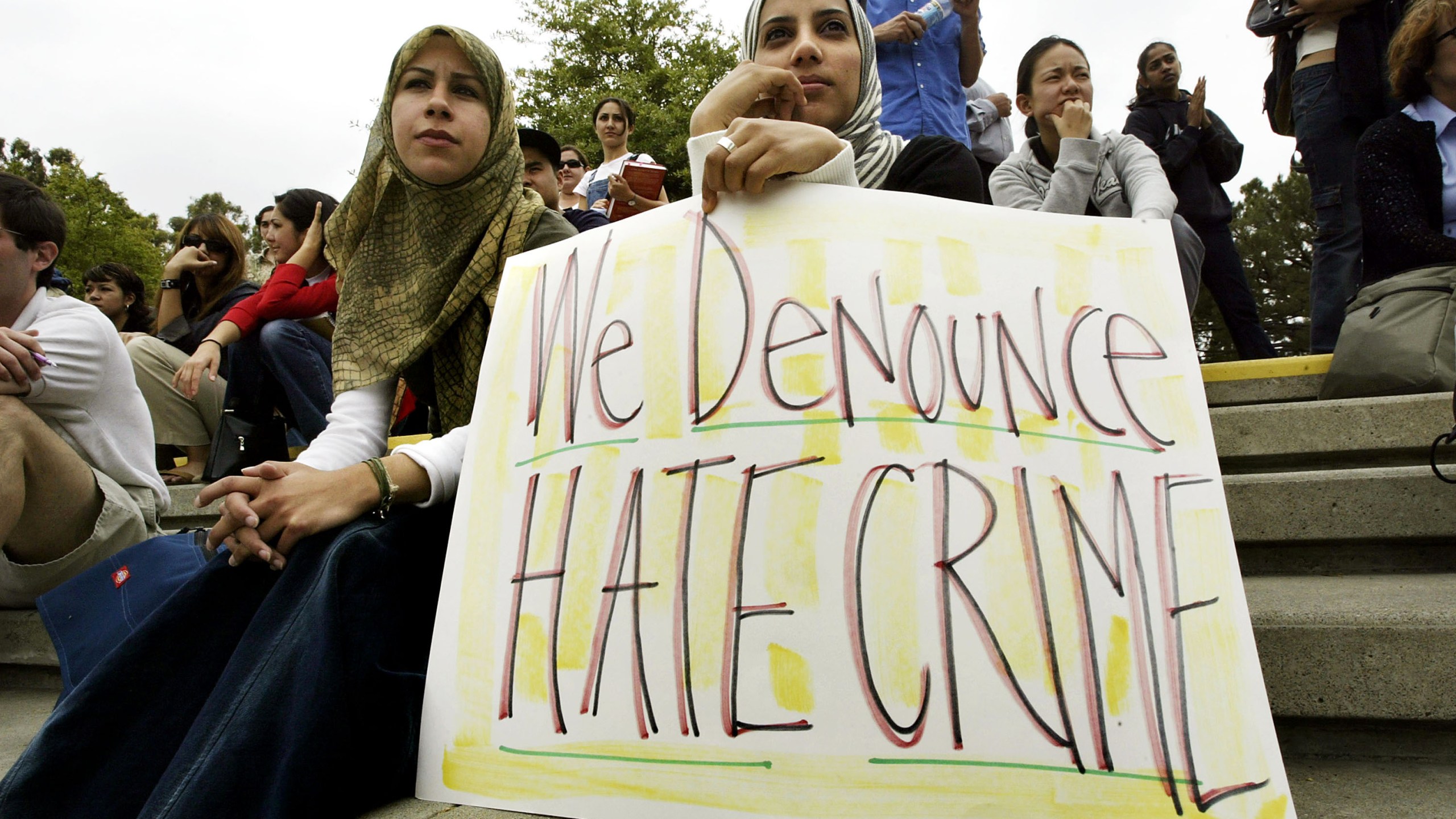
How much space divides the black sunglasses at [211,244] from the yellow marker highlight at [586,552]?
3.98 m

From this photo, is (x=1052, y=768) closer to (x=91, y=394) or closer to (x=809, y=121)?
(x=809, y=121)

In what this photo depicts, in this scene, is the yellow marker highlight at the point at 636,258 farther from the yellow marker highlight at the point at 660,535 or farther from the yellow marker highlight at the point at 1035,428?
the yellow marker highlight at the point at 1035,428

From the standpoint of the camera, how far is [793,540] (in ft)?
2.73

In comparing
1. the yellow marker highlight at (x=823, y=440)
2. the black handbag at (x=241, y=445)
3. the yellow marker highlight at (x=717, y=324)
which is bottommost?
the yellow marker highlight at (x=823, y=440)

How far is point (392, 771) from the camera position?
1.05 m

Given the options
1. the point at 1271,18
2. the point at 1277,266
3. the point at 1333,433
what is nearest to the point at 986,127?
the point at 1271,18

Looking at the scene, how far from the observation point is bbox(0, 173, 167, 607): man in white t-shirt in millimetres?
1999

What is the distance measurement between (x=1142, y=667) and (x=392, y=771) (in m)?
0.85

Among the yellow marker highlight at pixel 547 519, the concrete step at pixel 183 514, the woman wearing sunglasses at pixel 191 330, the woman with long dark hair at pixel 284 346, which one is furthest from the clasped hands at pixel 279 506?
the woman wearing sunglasses at pixel 191 330

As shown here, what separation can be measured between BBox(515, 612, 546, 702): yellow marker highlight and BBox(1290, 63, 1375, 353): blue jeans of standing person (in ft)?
9.84

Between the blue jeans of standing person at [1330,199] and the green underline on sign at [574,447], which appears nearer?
the green underline on sign at [574,447]

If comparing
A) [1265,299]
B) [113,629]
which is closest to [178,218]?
[1265,299]

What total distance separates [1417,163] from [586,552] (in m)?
2.48

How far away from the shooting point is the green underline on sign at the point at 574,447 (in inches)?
37.1
